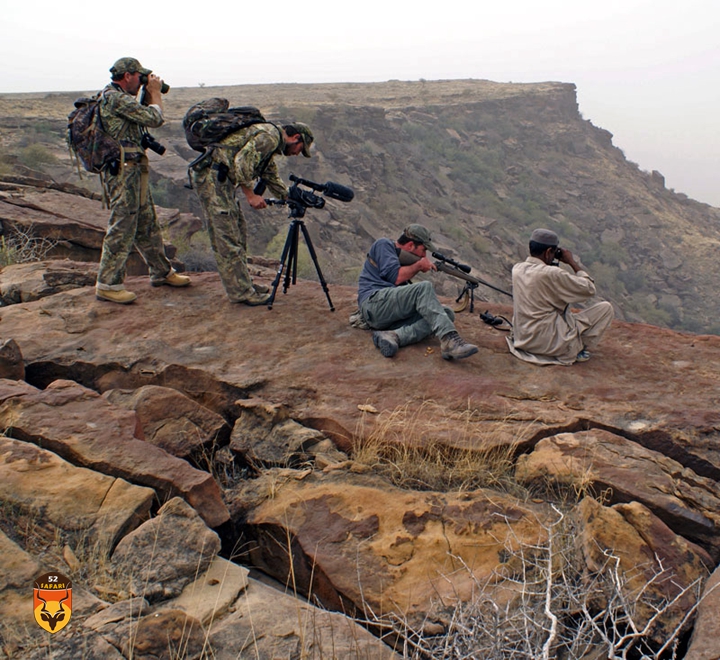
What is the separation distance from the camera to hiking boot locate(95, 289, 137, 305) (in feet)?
17.6

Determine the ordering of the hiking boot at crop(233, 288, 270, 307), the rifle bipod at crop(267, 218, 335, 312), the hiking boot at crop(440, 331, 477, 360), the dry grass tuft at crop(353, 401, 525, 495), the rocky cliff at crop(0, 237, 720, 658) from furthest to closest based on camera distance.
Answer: the hiking boot at crop(233, 288, 270, 307), the rifle bipod at crop(267, 218, 335, 312), the hiking boot at crop(440, 331, 477, 360), the dry grass tuft at crop(353, 401, 525, 495), the rocky cliff at crop(0, 237, 720, 658)

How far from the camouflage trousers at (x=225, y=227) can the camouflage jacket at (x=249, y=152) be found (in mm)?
150

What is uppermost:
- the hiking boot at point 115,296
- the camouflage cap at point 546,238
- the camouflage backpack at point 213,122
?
the camouflage backpack at point 213,122

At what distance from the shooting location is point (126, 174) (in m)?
5.18

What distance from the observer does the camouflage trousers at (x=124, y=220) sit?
5.18 meters

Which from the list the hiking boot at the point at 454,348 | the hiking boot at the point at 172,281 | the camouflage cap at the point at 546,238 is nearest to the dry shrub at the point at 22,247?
the hiking boot at the point at 172,281

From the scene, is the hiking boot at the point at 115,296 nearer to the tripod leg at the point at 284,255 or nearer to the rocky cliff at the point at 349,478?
the rocky cliff at the point at 349,478

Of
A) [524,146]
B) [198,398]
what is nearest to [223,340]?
[198,398]

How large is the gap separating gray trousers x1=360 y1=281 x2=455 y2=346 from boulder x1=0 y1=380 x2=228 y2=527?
2.31 meters

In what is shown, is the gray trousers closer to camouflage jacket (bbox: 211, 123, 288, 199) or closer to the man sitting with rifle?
the man sitting with rifle

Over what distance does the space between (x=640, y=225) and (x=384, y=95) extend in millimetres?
15861

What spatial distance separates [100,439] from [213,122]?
3077mm

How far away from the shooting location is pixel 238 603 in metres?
2.38

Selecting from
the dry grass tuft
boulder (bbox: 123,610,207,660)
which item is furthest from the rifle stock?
boulder (bbox: 123,610,207,660)
